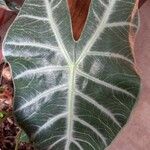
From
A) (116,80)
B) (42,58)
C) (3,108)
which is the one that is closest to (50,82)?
(42,58)

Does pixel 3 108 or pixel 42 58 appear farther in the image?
pixel 3 108

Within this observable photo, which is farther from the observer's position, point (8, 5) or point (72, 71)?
point (8, 5)

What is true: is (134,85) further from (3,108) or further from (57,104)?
(3,108)

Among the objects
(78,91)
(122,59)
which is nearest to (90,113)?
(78,91)

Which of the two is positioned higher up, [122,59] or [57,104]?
[122,59]

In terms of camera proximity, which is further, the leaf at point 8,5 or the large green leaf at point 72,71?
the leaf at point 8,5

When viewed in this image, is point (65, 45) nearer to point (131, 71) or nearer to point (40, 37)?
point (40, 37)

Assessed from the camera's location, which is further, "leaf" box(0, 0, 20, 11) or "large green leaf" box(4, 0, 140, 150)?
"leaf" box(0, 0, 20, 11)

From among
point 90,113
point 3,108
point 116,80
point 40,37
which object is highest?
point 40,37
